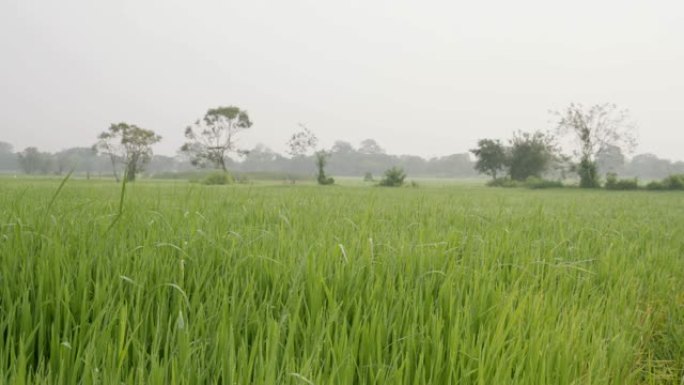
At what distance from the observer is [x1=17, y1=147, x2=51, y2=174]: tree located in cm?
9000

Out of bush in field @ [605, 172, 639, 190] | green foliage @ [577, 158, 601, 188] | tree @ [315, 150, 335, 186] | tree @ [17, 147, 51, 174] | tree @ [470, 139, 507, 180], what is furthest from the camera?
tree @ [17, 147, 51, 174]

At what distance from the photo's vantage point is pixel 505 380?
0.99 metres

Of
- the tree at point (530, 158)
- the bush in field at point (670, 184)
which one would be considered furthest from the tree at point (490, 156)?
the bush in field at point (670, 184)

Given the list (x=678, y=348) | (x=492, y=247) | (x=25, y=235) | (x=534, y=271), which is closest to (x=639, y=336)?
(x=678, y=348)

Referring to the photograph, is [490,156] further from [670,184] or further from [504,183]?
[670,184]

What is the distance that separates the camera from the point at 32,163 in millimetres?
90375

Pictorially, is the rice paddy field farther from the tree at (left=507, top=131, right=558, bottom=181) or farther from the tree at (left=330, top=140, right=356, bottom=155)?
the tree at (left=330, top=140, right=356, bottom=155)

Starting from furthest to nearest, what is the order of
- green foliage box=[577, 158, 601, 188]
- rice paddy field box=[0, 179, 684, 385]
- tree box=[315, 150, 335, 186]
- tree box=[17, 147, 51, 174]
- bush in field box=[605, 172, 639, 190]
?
1. tree box=[17, 147, 51, 174]
2. tree box=[315, 150, 335, 186]
3. green foliage box=[577, 158, 601, 188]
4. bush in field box=[605, 172, 639, 190]
5. rice paddy field box=[0, 179, 684, 385]

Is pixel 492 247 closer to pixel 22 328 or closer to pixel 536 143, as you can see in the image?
pixel 22 328

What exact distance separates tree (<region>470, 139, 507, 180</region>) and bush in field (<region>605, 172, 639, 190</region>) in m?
15.2

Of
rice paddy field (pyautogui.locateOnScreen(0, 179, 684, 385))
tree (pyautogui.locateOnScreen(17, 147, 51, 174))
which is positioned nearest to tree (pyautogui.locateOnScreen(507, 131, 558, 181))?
rice paddy field (pyautogui.locateOnScreen(0, 179, 684, 385))

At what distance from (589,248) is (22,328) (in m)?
3.65

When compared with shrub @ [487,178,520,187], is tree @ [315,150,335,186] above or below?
above

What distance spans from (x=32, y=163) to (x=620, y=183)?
111568 millimetres
